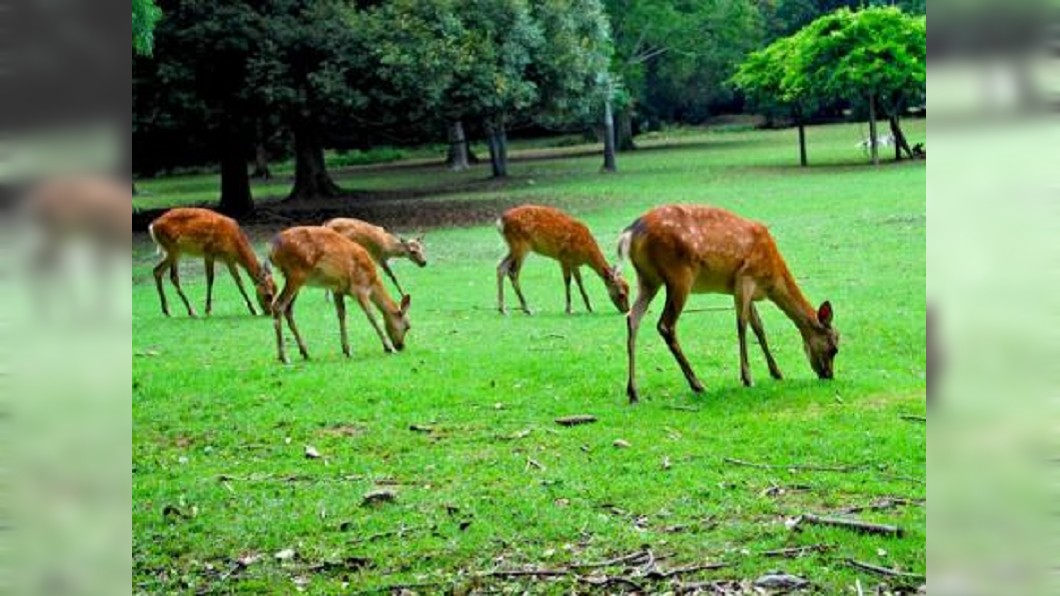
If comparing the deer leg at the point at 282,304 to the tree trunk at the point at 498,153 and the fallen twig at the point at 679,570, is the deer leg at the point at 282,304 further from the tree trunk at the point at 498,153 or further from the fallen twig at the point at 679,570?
the tree trunk at the point at 498,153

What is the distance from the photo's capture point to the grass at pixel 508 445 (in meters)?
4.38

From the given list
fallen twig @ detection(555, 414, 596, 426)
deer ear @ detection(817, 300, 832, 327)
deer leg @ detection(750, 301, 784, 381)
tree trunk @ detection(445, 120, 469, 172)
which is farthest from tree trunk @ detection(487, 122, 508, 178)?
fallen twig @ detection(555, 414, 596, 426)

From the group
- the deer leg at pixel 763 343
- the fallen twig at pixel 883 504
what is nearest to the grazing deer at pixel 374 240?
the deer leg at pixel 763 343

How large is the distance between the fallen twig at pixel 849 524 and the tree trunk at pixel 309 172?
63.6 ft

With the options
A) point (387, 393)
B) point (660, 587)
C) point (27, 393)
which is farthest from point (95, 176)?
point (387, 393)

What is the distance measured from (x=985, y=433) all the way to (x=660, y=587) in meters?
2.96

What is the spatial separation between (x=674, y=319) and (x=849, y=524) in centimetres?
243

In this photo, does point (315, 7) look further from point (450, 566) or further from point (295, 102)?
point (450, 566)

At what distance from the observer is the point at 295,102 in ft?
63.1

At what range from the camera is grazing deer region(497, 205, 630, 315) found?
1085cm

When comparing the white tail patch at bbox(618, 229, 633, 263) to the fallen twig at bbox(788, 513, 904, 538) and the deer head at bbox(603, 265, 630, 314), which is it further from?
the deer head at bbox(603, 265, 630, 314)

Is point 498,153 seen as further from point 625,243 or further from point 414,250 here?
point 625,243

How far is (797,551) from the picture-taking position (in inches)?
165

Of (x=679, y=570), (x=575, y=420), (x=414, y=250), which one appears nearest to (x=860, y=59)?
(x=414, y=250)
